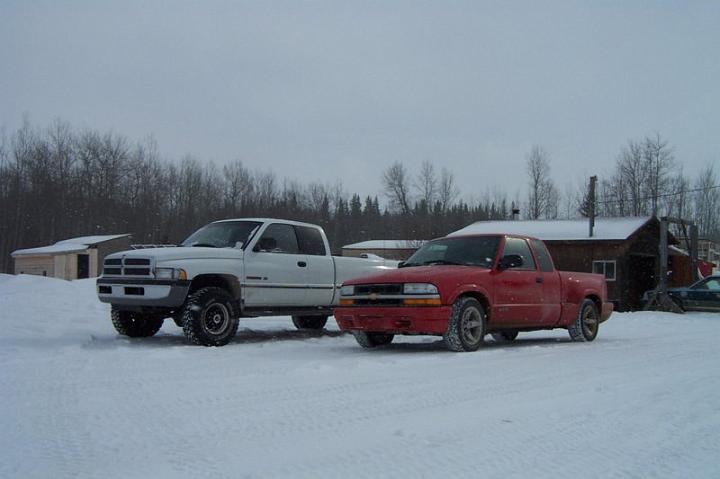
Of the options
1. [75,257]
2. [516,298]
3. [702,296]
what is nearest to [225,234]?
[516,298]

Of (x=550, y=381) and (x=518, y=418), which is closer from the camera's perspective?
(x=518, y=418)

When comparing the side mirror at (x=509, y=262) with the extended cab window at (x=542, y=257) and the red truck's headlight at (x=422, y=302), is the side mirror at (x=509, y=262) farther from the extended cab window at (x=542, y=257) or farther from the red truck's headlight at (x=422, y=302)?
the red truck's headlight at (x=422, y=302)

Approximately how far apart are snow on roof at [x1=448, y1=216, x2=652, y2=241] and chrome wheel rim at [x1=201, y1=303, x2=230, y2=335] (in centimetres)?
2218

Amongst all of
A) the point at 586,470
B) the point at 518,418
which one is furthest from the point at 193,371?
the point at 586,470

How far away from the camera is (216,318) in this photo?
9945 mm

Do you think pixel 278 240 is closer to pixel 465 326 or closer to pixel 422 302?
pixel 422 302

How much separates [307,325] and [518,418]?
8.37m

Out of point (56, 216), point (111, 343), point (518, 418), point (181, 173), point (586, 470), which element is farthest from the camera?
point (181, 173)

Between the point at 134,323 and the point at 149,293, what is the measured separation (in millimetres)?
1669

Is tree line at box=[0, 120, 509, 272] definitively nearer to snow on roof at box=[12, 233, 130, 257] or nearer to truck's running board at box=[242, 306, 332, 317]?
snow on roof at box=[12, 233, 130, 257]

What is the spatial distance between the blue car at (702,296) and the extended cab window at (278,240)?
53.8ft

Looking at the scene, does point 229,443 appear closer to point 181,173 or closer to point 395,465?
point 395,465

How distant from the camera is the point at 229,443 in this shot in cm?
442

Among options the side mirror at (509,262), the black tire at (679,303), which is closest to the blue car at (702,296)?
the black tire at (679,303)
